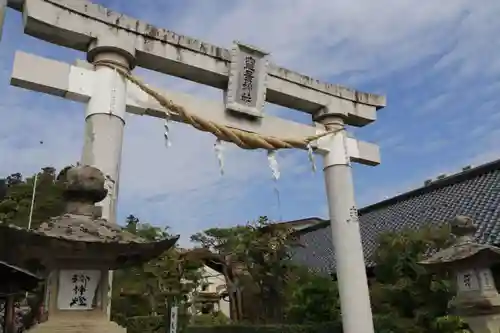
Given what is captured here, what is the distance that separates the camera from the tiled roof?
11870mm

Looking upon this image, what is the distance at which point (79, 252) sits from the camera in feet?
11.3

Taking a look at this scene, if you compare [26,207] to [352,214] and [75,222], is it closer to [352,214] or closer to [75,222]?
[352,214]

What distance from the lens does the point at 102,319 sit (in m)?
3.61

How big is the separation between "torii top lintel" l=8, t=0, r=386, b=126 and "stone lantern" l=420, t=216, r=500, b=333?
3.15 m

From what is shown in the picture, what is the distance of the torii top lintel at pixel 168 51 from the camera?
5.40m

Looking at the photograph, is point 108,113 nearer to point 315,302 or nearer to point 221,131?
point 221,131

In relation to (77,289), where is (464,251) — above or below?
above

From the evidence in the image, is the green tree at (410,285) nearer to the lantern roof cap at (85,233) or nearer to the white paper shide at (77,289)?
the lantern roof cap at (85,233)

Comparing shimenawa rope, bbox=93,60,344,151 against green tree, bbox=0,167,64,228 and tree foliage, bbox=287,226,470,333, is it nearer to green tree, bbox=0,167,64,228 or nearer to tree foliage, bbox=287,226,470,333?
tree foliage, bbox=287,226,470,333

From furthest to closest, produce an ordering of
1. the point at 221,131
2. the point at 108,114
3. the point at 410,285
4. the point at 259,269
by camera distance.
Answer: the point at 259,269 → the point at 410,285 → the point at 221,131 → the point at 108,114

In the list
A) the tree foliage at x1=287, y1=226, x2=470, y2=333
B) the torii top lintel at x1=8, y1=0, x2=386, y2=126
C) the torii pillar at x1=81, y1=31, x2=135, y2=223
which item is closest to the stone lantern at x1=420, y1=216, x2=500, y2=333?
the tree foliage at x1=287, y1=226, x2=470, y2=333

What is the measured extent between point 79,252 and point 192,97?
11.2 ft

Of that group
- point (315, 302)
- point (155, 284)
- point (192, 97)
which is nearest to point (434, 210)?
point (315, 302)

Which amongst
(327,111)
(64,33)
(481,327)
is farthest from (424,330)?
(64,33)
